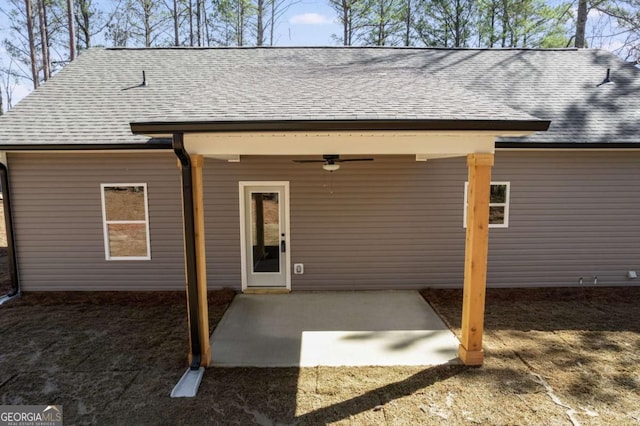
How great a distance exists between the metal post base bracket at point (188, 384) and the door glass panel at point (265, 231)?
3.18 m

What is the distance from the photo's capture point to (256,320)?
19.4ft

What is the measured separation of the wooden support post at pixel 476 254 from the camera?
166 inches

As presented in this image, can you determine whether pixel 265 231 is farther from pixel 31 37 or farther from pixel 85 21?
pixel 85 21

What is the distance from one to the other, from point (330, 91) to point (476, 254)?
2.69 metres

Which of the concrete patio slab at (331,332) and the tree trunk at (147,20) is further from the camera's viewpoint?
the tree trunk at (147,20)

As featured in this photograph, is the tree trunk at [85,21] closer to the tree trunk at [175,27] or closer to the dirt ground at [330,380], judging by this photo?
the tree trunk at [175,27]

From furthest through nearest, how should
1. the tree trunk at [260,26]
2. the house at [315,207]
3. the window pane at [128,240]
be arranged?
the tree trunk at [260,26] < the window pane at [128,240] < the house at [315,207]

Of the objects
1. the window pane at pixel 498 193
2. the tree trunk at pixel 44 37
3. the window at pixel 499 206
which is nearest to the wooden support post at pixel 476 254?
the window at pixel 499 206

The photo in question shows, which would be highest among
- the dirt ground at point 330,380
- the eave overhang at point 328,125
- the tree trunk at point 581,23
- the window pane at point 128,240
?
the tree trunk at point 581,23

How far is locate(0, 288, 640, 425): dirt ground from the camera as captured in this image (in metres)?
3.61

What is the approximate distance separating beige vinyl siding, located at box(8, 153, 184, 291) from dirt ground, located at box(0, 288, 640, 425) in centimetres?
120

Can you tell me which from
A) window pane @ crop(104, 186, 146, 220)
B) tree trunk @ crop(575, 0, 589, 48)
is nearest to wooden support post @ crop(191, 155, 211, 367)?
window pane @ crop(104, 186, 146, 220)

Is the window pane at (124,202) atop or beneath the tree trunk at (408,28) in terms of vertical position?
beneath

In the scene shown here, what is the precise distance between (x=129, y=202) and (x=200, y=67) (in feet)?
12.5
